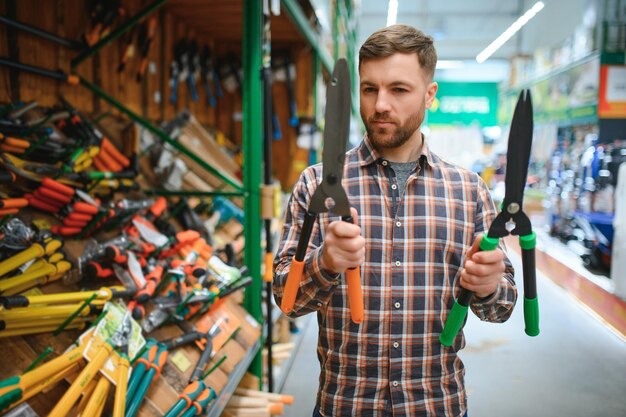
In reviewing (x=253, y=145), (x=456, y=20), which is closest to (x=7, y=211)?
(x=253, y=145)

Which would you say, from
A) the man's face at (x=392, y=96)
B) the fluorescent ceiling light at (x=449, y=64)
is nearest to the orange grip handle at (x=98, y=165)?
the man's face at (x=392, y=96)

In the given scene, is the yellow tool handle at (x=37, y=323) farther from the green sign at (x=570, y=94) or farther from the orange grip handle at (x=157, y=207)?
the green sign at (x=570, y=94)

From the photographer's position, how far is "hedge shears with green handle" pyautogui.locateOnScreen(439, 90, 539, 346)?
1045 mm

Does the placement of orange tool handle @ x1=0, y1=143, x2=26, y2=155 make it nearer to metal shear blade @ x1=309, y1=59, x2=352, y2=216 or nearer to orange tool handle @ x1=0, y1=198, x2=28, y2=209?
orange tool handle @ x1=0, y1=198, x2=28, y2=209

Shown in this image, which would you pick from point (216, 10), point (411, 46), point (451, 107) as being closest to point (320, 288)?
point (411, 46)

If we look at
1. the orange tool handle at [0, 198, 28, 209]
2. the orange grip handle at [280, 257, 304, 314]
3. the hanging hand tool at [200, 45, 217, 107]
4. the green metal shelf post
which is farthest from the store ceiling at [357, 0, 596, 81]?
the orange grip handle at [280, 257, 304, 314]

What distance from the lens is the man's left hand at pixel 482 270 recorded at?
3.56 ft

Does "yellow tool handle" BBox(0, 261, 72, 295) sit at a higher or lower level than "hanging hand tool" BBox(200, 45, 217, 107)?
→ lower

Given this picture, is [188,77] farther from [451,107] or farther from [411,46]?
[451,107]

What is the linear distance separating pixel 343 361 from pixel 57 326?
3.51 ft

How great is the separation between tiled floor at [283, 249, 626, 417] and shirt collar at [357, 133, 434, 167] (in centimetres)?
236

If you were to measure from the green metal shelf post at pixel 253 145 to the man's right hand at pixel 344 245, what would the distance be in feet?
6.13

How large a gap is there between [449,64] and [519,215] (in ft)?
61.8

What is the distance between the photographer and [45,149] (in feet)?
7.25
